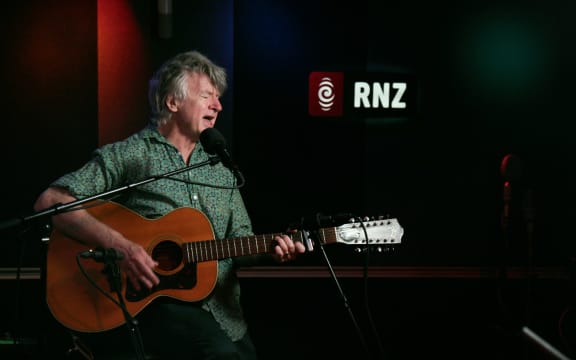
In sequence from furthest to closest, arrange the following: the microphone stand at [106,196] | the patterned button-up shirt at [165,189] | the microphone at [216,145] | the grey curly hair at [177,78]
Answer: the grey curly hair at [177,78]
the patterned button-up shirt at [165,189]
the microphone at [216,145]
the microphone stand at [106,196]

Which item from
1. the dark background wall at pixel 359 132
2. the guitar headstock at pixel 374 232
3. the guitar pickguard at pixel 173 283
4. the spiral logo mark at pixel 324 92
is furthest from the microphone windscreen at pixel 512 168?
the guitar pickguard at pixel 173 283

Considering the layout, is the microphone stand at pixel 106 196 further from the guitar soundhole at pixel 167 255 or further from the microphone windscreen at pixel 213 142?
the guitar soundhole at pixel 167 255

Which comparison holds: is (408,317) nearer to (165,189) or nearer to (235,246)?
(235,246)

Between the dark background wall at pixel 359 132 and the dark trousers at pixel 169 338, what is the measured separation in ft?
3.33

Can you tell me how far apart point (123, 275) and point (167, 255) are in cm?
21

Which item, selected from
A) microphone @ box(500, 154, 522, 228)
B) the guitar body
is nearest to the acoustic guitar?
the guitar body

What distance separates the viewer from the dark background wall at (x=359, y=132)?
3447mm

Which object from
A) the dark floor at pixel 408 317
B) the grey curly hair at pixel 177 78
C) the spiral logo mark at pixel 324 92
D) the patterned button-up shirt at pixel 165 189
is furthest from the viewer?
the dark floor at pixel 408 317

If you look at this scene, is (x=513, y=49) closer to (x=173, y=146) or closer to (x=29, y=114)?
(x=173, y=146)

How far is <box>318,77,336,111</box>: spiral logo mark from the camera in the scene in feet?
11.8

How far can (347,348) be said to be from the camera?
12.2 ft

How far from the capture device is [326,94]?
3.62 m

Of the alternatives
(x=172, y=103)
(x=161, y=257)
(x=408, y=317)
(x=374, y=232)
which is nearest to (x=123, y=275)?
(x=161, y=257)

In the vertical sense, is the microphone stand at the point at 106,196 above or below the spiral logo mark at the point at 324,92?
below
